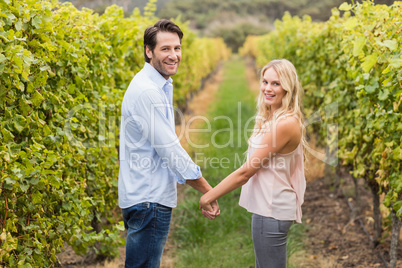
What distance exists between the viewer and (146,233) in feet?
8.00

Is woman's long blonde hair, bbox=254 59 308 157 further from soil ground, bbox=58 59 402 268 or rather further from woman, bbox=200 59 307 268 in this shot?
soil ground, bbox=58 59 402 268

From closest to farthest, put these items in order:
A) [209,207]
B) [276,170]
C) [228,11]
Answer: [276,170] → [209,207] → [228,11]

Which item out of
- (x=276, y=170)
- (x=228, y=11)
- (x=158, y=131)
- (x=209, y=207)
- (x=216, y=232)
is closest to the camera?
(x=158, y=131)

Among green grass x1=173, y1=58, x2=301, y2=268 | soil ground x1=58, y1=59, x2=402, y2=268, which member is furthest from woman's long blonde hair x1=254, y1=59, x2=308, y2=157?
soil ground x1=58, y1=59, x2=402, y2=268

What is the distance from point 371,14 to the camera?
407cm

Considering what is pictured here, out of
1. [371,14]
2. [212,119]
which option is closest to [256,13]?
A: [212,119]

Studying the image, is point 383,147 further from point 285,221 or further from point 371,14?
point 285,221

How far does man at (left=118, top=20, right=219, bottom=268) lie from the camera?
2.43 m

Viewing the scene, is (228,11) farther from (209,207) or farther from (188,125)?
(209,207)

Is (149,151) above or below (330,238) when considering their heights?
above

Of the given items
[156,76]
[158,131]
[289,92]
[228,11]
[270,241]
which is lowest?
[270,241]

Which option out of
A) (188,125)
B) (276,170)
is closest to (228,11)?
(188,125)

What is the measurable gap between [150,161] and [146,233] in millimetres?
421

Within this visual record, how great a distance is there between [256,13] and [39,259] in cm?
9846
